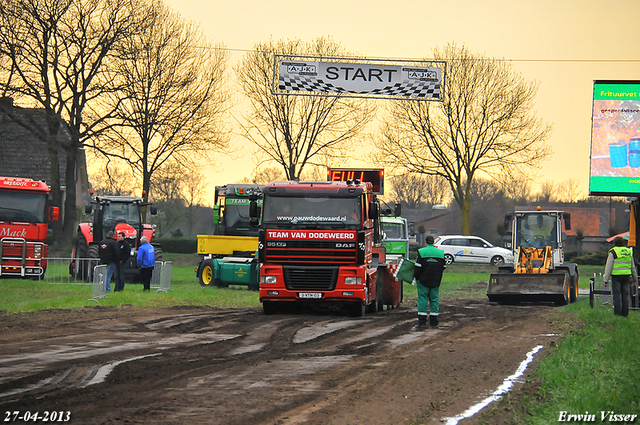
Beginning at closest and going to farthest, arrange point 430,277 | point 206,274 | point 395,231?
point 430,277 → point 206,274 → point 395,231

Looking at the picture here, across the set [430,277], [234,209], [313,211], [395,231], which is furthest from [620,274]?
[395,231]

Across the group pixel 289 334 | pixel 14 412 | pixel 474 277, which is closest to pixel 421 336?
pixel 289 334

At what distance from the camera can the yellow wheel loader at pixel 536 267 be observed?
22.4 m

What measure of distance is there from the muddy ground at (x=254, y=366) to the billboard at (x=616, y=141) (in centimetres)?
627

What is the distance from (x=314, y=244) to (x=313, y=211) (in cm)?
72

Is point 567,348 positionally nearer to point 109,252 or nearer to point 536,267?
point 536,267

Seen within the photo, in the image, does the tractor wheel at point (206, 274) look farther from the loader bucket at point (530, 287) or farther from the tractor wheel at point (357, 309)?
the tractor wheel at point (357, 309)

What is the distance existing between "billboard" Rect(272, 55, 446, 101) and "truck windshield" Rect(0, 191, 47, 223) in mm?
11362

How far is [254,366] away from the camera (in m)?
9.68

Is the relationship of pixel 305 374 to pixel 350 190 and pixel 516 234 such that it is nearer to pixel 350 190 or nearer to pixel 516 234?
pixel 350 190

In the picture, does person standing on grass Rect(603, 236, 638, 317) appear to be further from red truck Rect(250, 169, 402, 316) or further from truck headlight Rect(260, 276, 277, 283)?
truck headlight Rect(260, 276, 277, 283)

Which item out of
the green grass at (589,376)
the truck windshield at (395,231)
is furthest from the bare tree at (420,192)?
the green grass at (589,376)

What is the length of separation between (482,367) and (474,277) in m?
29.0

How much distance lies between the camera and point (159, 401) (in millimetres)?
7367
